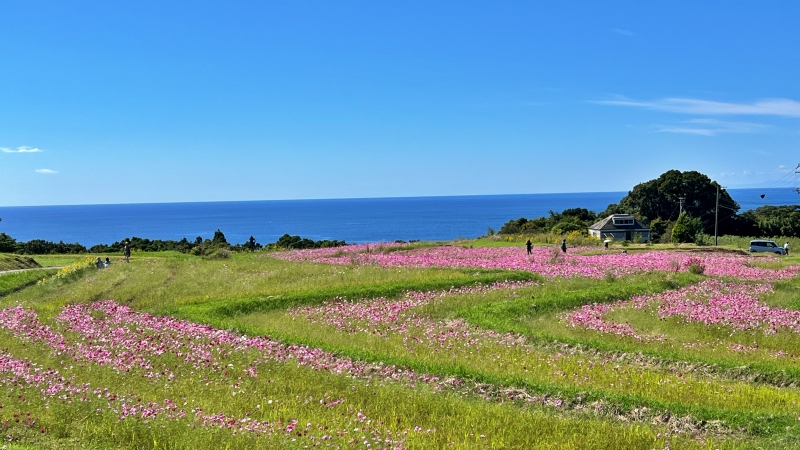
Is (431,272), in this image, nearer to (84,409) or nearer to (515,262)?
(515,262)

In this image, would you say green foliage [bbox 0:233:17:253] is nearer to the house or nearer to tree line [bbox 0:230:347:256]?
tree line [bbox 0:230:347:256]

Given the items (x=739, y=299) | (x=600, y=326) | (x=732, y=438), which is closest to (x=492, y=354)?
(x=600, y=326)

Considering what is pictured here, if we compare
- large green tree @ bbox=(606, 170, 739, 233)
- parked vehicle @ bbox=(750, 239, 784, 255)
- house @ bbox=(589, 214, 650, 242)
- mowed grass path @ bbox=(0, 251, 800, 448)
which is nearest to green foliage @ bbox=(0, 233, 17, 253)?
mowed grass path @ bbox=(0, 251, 800, 448)

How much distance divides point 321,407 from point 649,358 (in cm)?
930

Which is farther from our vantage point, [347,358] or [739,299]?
[739,299]

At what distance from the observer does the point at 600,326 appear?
1980 cm

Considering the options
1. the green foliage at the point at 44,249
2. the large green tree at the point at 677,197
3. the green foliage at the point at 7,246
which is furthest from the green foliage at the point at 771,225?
the green foliage at the point at 7,246

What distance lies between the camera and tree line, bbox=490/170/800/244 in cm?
8088

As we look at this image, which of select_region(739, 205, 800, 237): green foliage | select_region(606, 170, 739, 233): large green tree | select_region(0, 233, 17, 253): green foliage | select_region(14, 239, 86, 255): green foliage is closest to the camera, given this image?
select_region(0, 233, 17, 253): green foliage

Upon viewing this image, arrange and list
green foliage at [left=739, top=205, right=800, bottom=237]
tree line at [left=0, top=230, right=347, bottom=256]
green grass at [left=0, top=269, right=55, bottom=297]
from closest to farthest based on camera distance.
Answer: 1. green grass at [left=0, top=269, right=55, bottom=297]
2. tree line at [left=0, top=230, right=347, bottom=256]
3. green foliage at [left=739, top=205, right=800, bottom=237]

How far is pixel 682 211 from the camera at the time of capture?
8612 centimetres

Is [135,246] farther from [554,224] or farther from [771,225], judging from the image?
[771,225]

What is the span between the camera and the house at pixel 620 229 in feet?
229

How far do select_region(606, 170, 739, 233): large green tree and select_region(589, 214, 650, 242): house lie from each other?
23.1 meters
